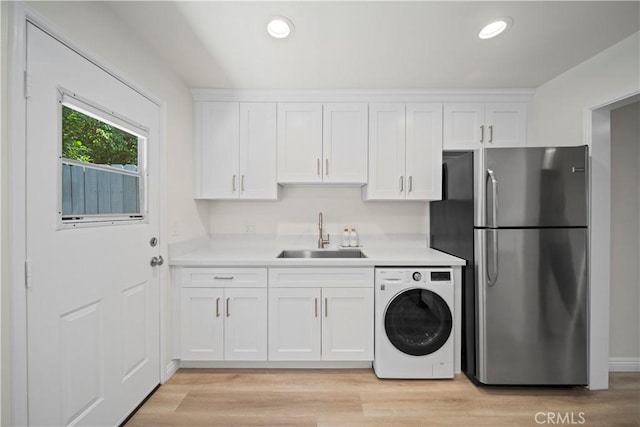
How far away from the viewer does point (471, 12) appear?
1.60 meters

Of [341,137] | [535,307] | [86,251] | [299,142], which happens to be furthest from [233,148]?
[535,307]

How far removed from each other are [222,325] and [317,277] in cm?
83

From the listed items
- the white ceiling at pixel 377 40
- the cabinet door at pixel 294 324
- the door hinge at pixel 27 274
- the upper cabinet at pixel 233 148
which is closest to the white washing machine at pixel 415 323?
the cabinet door at pixel 294 324

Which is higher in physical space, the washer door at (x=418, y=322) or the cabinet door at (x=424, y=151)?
the cabinet door at (x=424, y=151)

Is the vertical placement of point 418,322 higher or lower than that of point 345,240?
lower

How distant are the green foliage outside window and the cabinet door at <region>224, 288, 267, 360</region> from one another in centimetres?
119

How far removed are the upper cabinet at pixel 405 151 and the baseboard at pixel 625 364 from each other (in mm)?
1899

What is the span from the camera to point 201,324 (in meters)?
2.26

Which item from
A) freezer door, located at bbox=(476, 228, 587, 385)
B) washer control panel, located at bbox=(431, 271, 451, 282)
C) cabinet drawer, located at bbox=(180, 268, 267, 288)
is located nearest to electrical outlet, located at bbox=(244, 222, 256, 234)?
cabinet drawer, located at bbox=(180, 268, 267, 288)

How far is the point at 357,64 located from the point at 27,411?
259cm

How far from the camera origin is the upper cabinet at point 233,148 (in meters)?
2.64

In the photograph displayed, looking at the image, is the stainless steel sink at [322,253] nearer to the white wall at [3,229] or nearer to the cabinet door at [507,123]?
the cabinet door at [507,123]

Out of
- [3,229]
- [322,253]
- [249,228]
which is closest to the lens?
[3,229]

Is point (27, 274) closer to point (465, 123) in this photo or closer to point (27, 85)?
point (27, 85)
